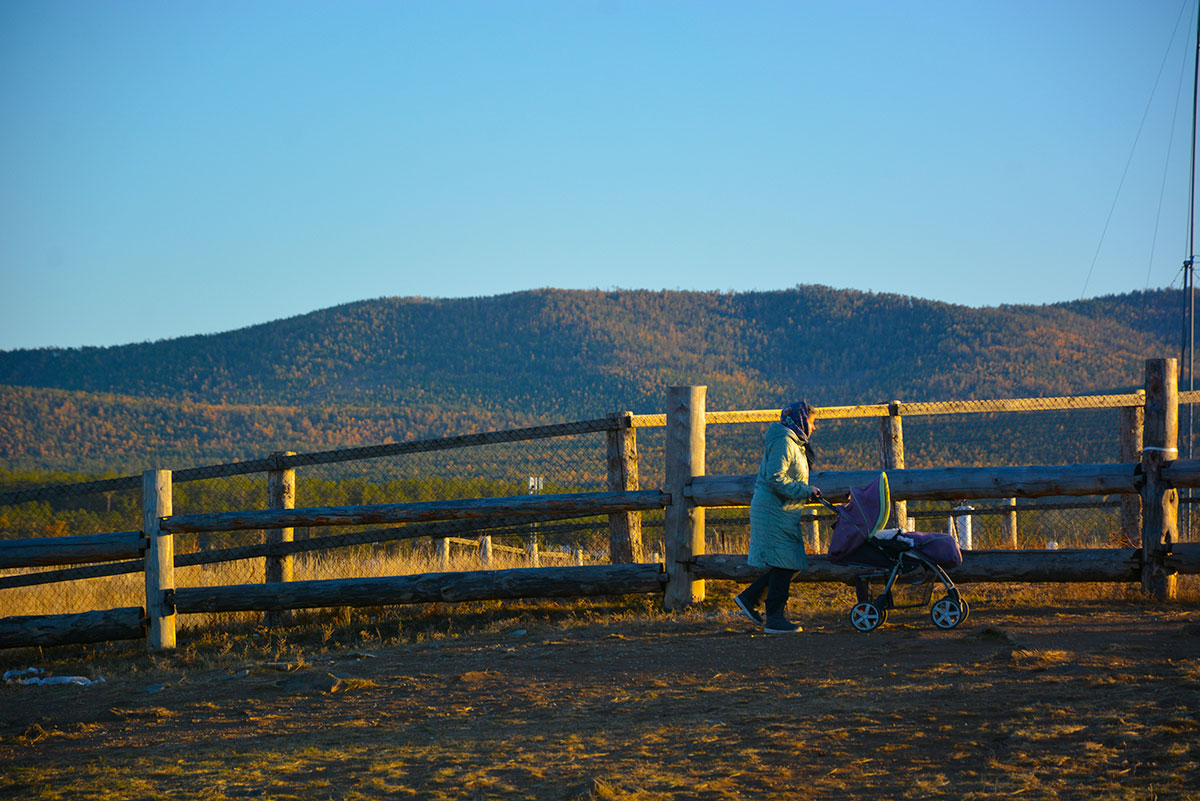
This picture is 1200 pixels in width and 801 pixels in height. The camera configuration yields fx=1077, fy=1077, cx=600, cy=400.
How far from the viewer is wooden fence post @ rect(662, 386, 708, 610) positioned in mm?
8609

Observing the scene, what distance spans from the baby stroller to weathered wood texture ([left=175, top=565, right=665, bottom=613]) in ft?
6.21

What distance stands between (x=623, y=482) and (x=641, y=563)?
117 cm

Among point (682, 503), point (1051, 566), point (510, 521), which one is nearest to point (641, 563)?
point (682, 503)

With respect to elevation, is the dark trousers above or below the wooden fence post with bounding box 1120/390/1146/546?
below

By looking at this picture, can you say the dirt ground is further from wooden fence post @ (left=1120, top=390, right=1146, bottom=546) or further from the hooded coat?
wooden fence post @ (left=1120, top=390, right=1146, bottom=546)

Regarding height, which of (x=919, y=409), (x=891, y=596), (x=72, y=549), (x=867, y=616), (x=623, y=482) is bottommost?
(x=867, y=616)

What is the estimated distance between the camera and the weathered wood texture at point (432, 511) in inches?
343

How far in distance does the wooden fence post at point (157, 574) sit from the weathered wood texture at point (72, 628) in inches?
5.9

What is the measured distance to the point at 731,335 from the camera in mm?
137500

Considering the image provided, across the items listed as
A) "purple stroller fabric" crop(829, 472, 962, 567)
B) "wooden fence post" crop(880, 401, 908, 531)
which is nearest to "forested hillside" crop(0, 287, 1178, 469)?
"wooden fence post" crop(880, 401, 908, 531)

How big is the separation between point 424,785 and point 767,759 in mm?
1506

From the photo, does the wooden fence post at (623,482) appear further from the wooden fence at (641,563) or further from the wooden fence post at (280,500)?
the wooden fence post at (280,500)

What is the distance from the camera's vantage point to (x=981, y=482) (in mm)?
8039

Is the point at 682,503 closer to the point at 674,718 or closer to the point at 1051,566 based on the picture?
the point at 1051,566
